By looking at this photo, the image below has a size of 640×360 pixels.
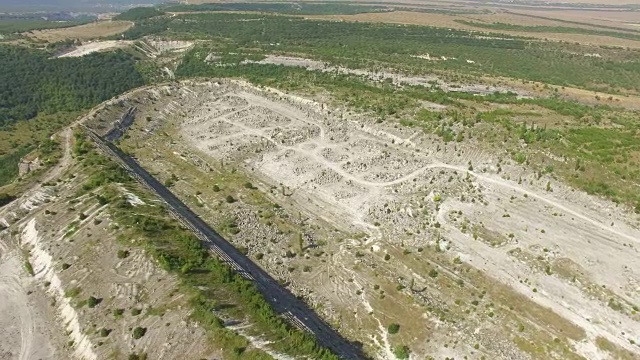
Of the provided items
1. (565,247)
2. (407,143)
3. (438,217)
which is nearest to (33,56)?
(407,143)

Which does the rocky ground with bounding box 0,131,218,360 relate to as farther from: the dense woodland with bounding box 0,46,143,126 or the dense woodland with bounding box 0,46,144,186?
the dense woodland with bounding box 0,46,143,126

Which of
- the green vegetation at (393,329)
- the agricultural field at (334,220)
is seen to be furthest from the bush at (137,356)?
the green vegetation at (393,329)

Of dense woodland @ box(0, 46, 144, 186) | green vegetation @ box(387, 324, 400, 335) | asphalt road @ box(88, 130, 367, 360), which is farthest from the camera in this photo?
dense woodland @ box(0, 46, 144, 186)

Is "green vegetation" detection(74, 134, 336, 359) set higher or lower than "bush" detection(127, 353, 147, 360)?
higher

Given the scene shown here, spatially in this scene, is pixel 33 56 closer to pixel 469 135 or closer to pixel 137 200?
Result: pixel 137 200

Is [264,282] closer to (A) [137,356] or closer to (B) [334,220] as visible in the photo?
(A) [137,356]

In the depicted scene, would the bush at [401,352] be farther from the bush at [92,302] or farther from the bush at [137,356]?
the bush at [92,302]

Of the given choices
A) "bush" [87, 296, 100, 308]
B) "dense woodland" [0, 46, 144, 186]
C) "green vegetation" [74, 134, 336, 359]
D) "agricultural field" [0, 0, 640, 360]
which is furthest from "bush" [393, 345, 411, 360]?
"dense woodland" [0, 46, 144, 186]

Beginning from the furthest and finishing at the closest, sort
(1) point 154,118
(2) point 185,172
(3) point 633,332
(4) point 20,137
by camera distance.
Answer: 1. (4) point 20,137
2. (1) point 154,118
3. (2) point 185,172
4. (3) point 633,332
